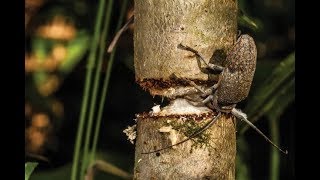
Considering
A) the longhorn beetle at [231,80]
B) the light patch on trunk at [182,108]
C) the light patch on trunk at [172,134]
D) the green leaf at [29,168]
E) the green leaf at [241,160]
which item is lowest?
the green leaf at [241,160]

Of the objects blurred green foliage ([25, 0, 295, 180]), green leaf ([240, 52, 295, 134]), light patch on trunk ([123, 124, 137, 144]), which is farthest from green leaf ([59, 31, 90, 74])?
light patch on trunk ([123, 124, 137, 144])

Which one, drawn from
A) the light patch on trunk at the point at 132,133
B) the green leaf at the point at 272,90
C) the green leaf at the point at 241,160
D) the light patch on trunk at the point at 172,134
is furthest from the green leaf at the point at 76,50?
the light patch on trunk at the point at 172,134

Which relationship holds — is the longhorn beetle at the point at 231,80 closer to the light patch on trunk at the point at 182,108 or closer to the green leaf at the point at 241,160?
the light patch on trunk at the point at 182,108

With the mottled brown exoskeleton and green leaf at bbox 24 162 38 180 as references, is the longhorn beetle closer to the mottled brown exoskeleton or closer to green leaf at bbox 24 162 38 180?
the mottled brown exoskeleton

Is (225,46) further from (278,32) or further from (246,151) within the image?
(278,32)

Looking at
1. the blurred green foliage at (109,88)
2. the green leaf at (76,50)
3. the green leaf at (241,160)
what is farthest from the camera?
the green leaf at (76,50)

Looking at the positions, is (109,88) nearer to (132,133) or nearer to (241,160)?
(241,160)
